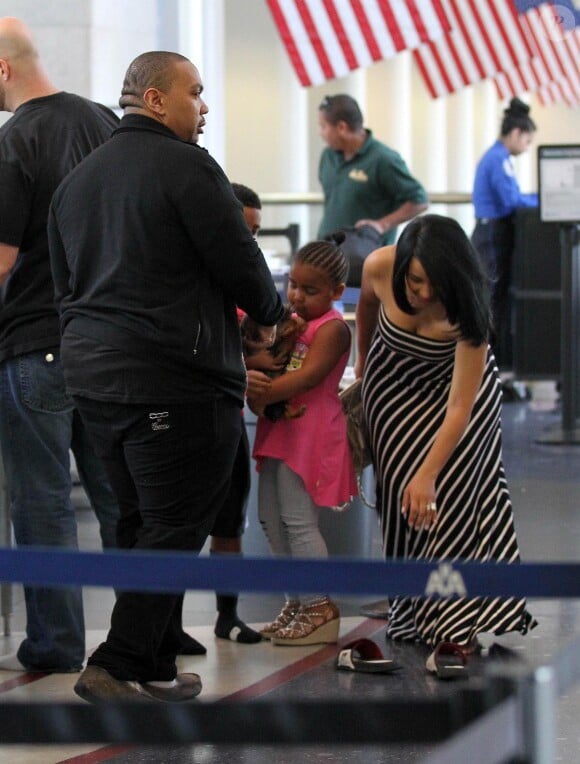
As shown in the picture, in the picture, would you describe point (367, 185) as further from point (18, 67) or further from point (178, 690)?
point (178, 690)

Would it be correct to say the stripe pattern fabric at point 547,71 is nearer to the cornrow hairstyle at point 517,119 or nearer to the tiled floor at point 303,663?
the cornrow hairstyle at point 517,119

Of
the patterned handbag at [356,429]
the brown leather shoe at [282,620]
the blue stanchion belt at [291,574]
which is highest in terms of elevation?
the patterned handbag at [356,429]

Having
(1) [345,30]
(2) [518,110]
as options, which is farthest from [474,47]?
(1) [345,30]

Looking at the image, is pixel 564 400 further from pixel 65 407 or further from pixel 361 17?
pixel 65 407

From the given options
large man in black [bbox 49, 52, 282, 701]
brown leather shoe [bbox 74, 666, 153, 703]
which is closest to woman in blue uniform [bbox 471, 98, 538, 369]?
large man in black [bbox 49, 52, 282, 701]

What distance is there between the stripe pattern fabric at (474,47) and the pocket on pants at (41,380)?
9.34 meters

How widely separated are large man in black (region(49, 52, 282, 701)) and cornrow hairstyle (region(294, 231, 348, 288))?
2.86 ft

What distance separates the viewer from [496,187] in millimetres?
12242

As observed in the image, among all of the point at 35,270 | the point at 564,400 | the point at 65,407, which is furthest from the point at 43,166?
the point at 564,400

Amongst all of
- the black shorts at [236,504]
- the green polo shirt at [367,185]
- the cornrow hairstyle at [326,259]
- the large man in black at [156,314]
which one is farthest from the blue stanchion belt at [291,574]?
the green polo shirt at [367,185]

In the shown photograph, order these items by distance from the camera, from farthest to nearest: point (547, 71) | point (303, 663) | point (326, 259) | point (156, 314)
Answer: point (547, 71)
point (326, 259)
point (303, 663)
point (156, 314)

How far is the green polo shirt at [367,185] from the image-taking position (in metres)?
8.91

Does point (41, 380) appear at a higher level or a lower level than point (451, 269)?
lower

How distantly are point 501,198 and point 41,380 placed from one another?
26.2ft
